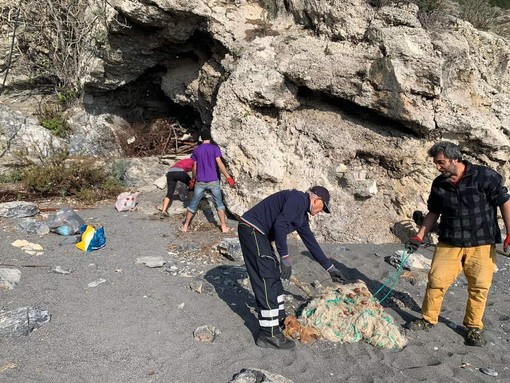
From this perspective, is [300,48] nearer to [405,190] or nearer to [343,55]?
[343,55]

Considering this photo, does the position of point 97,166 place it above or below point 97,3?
below

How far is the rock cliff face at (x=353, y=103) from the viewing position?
21.0ft

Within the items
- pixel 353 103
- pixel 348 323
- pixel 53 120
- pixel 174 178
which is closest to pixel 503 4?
pixel 353 103

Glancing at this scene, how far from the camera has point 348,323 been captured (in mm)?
3938

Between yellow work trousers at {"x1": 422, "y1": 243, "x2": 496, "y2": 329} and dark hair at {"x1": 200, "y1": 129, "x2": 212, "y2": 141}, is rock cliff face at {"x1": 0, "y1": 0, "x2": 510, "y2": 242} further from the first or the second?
yellow work trousers at {"x1": 422, "y1": 243, "x2": 496, "y2": 329}

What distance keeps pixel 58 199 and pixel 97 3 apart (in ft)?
13.8

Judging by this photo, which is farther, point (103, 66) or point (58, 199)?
point (103, 66)

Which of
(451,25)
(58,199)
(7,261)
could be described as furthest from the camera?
(58,199)

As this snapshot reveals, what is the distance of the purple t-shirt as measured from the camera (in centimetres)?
651

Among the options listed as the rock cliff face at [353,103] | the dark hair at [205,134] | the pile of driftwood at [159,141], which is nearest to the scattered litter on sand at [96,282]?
the rock cliff face at [353,103]

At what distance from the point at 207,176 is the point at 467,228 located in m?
3.88

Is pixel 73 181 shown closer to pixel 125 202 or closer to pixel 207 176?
pixel 125 202

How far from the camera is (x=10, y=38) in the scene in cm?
948

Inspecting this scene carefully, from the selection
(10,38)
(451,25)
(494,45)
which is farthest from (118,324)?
(10,38)
